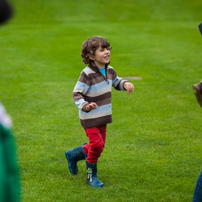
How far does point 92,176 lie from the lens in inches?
180

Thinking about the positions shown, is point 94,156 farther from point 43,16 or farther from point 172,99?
point 43,16

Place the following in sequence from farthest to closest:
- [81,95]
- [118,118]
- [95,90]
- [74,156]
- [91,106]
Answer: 1. [118,118]
2. [74,156]
3. [95,90]
4. [81,95]
5. [91,106]

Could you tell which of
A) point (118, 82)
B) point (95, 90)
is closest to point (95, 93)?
point (95, 90)

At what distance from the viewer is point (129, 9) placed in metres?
30.4

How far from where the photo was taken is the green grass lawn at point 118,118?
14.9 ft

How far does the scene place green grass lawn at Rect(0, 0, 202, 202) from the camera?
179 inches

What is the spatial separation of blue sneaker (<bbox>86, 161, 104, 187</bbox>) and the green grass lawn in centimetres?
8

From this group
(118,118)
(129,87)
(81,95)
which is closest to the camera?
(81,95)

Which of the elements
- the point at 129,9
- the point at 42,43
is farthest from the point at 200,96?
the point at 129,9

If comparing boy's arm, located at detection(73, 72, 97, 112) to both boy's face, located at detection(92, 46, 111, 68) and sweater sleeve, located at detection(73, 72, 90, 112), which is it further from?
boy's face, located at detection(92, 46, 111, 68)

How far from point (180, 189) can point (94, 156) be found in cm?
104

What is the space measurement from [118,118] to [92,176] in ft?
8.83

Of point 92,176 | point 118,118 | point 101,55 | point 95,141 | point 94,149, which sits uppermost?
point 101,55

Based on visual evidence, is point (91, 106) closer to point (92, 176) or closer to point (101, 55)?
point (101, 55)
